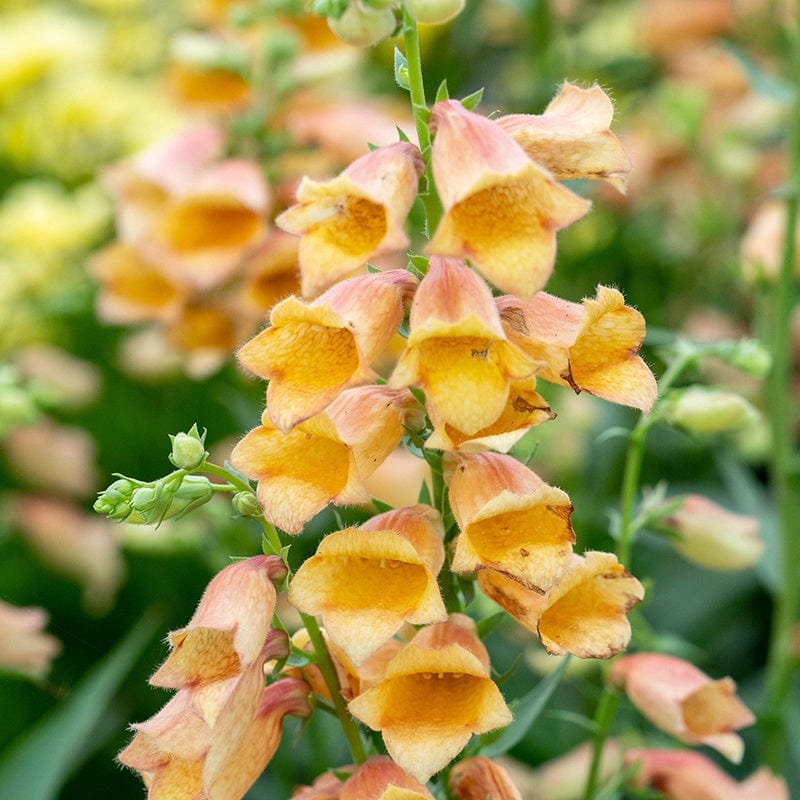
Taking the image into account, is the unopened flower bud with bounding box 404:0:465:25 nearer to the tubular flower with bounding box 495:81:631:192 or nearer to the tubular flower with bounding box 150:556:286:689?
the tubular flower with bounding box 495:81:631:192

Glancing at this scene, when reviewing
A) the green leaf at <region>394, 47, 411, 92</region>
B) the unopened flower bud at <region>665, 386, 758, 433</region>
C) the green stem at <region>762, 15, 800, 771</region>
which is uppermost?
the green leaf at <region>394, 47, 411, 92</region>

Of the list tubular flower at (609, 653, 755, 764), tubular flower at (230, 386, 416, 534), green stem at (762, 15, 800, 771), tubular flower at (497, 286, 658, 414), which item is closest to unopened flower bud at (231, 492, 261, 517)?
tubular flower at (230, 386, 416, 534)

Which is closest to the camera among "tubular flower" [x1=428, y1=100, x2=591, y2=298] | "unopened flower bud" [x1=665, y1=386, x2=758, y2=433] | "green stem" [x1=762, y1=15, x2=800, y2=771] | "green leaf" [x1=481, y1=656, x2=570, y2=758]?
"tubular flower" [x1=428, y1=100, x2=591, y2=298]

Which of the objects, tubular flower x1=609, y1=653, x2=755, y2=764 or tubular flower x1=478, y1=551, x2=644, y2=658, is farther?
tubular flower x1=609, y1=653, x2=755, y2=764

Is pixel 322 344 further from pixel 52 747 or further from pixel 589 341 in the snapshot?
pixel 52 747

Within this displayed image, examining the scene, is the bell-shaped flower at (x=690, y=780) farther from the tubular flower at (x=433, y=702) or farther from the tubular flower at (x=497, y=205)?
the tubular flower at (x=497, y=205)

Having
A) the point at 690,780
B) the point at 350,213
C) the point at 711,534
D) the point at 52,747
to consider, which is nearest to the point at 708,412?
the point at 711,534

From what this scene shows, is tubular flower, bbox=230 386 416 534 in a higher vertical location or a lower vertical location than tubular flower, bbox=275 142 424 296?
lower
